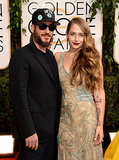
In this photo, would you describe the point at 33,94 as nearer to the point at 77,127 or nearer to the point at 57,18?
the point at 77,127

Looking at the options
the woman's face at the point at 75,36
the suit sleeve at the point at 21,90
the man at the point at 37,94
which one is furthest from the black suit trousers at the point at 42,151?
the woman's face at the point at 75,36

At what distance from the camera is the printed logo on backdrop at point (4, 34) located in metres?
3.52

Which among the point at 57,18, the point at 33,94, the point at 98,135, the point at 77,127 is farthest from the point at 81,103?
the point at 57,18

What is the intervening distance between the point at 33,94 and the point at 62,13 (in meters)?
2.23

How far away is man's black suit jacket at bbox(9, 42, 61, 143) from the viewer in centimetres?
164

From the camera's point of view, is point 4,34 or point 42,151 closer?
point 42,151

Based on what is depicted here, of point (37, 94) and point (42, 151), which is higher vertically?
point (37, 94)

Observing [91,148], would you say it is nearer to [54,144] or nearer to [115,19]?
[54,144]

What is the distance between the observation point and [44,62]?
182 centimetres

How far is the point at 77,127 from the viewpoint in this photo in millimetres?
1929

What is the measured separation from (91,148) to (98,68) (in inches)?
31.9

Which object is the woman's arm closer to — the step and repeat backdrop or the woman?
the woman

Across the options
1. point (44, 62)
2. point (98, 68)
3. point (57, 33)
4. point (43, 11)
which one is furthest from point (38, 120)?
point (57, 33)

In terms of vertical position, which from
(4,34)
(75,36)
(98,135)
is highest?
(4,34)
